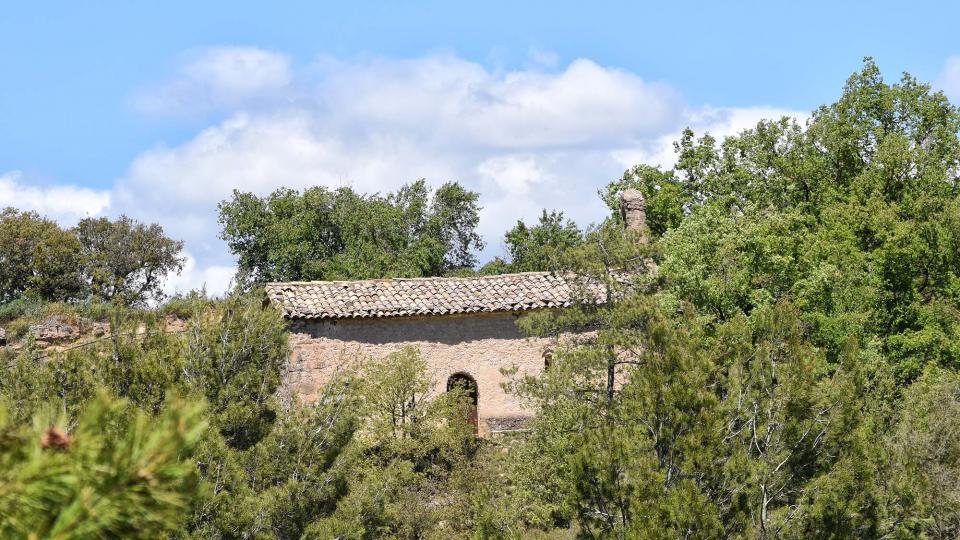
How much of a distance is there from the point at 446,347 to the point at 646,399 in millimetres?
16685

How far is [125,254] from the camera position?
47.8 meters

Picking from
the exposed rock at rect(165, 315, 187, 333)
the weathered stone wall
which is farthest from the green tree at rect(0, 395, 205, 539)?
the exposed rock at rect(165, 315, 187, 333)

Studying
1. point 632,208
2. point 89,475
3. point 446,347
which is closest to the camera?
point 89,475

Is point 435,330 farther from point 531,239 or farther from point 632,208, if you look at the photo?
point 531,239

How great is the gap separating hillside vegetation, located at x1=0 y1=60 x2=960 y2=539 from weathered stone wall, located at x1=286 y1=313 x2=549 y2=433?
104 centimetres

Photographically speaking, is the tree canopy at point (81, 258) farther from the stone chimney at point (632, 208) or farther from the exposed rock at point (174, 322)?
the stone chimney at point (632, 208)

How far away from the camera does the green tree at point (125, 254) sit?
46031 millimetres

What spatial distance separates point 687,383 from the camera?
1241 centimetres

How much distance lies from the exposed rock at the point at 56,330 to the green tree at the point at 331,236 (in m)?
12.7

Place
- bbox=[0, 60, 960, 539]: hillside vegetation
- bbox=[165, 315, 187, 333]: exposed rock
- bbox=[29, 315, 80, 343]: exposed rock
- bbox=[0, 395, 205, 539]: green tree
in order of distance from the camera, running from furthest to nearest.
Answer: bbox=[165, 315, 187, 333]: exposed rock → bbox=[29, 315, 80, 343]: exposed rock → bbox=[0, 60, 960, 539]: hillside vegetation → bbox=[0, 395, 205, 539]: green tree

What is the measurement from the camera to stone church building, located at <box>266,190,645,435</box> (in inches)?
1112

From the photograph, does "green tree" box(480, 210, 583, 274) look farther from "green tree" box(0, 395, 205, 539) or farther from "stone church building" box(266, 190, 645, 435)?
"green tree" box(0, 395, 205, 539)

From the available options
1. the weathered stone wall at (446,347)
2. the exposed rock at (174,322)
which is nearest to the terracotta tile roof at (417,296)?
the weathered stone wall at (446,347)

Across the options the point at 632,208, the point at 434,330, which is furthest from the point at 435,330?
the point at 632,208
